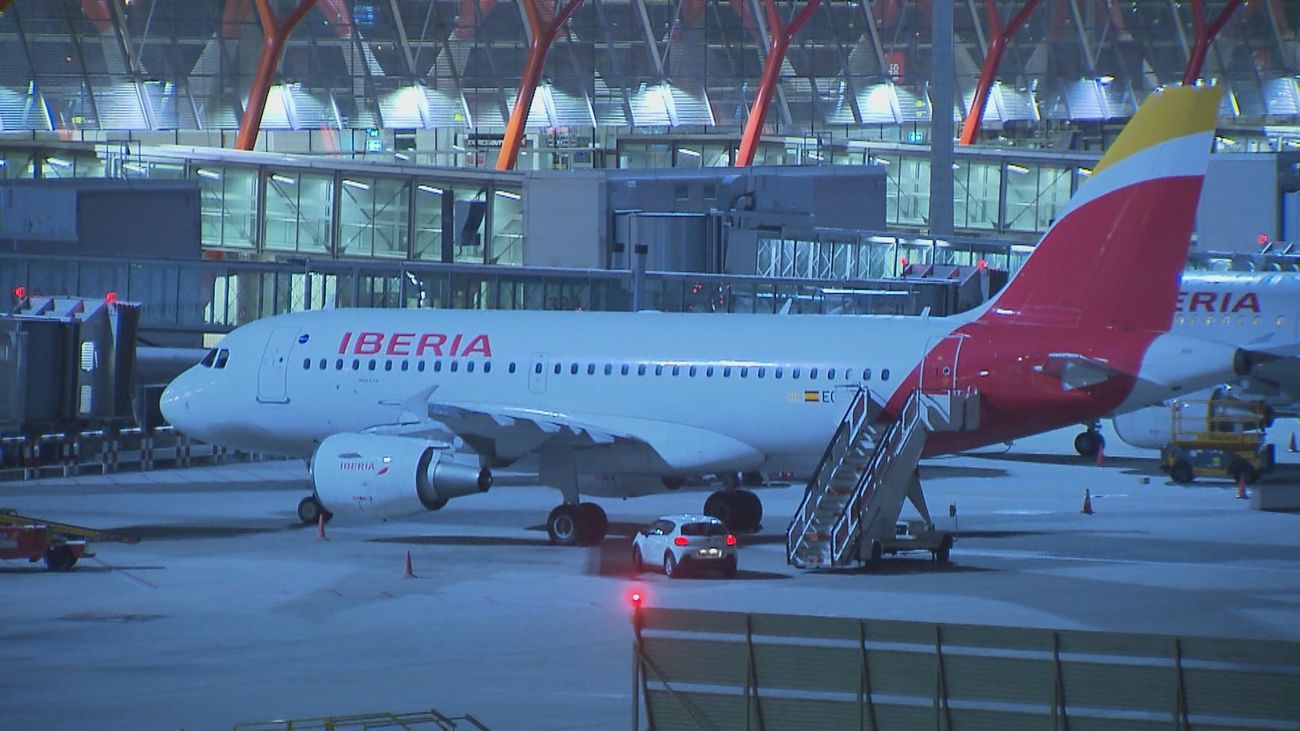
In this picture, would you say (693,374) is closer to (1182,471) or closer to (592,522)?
(592,522)

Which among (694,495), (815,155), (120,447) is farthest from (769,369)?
(815,155)

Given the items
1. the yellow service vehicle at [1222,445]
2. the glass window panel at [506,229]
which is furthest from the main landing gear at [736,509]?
the glass window panel at [506,229]

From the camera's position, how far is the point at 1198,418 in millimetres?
50688

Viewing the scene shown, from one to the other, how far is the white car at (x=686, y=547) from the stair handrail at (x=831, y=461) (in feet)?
5.42

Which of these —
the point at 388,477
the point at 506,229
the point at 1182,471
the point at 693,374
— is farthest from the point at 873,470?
the point at 506,229

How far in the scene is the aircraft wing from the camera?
113 feet

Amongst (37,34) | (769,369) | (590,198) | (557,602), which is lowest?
(557,602)

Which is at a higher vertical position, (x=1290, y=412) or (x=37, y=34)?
(x=37, y=34)

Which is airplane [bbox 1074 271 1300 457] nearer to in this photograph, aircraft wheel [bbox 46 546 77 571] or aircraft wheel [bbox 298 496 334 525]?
aircraft wheel [bbox 298 496 334 525]

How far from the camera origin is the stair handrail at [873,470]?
32.2 m

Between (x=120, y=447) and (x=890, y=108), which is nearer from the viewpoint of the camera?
(x=120, y=447)

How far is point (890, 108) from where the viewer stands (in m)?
115

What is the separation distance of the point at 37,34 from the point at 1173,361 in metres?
62.6

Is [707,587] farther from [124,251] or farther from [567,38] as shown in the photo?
[567,38]
